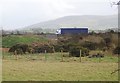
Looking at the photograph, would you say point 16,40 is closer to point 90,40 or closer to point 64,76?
point 90,40

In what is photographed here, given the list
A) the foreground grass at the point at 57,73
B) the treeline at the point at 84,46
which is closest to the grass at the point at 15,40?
the treeline at the point at 84,46

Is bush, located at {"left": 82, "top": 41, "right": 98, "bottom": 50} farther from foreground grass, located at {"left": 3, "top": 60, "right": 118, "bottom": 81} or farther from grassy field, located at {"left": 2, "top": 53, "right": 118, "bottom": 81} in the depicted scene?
foreground grass, located at {"left": 3, "top": 60, "right": 118, "bottom": 81}

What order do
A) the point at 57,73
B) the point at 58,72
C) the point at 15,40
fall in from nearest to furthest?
the point at 57,73 < the point at 58,72 < the point at 15,40

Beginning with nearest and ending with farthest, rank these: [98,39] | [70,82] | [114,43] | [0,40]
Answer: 1. [70,82]
2. [114,43]
3. [98,39]
4. [0,40]

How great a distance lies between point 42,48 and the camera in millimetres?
45219

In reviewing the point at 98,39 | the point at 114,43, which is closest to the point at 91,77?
the point at 114,43

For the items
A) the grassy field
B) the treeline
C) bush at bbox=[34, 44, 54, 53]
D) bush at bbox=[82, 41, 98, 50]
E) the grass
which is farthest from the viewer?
the grass

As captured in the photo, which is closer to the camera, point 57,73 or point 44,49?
point 57,73

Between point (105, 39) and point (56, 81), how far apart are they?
3092 cm

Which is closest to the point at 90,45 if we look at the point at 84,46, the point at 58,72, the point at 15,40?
the point at 84,46

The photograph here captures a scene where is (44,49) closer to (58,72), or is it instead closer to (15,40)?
(15,40)

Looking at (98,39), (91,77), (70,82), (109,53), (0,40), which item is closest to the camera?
(70,82)

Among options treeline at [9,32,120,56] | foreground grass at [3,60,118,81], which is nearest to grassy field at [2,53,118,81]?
foreground grass at [3,60,118,81]

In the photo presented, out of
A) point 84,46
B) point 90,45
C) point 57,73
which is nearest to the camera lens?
point 57,73
